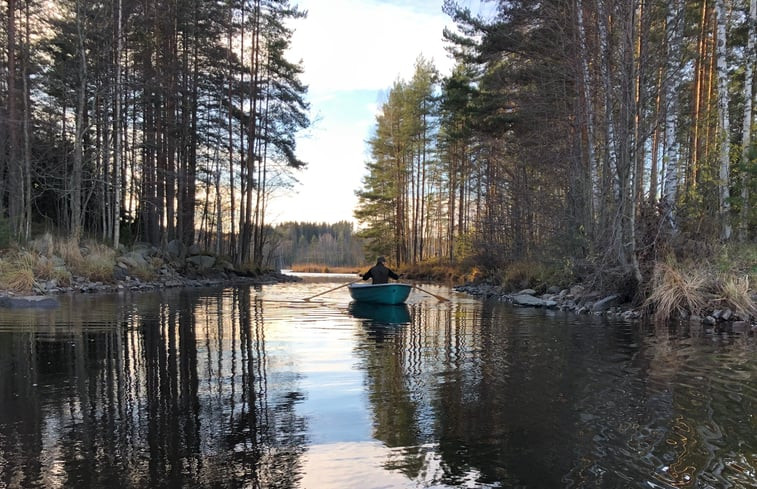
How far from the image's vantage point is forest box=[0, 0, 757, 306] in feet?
43.0

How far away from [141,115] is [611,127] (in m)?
20.2

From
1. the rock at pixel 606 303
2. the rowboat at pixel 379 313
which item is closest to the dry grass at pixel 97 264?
the rowboat at pixel 379 313

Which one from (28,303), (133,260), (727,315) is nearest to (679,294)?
(727,315)

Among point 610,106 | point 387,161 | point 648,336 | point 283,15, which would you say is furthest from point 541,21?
point 387,161

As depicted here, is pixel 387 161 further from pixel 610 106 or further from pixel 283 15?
pixel 610 106

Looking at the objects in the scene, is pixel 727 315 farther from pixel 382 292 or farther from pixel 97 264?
pixel 97 264

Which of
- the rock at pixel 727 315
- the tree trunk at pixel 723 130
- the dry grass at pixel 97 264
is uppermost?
the tree trunk at pixel 723 130

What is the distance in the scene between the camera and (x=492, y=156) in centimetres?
2536

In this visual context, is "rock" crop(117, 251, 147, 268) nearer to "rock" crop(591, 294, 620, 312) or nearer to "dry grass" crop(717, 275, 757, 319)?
"rock" crop(591, 294, 620, 312)

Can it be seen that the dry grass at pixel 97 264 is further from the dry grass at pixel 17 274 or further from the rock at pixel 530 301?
the rock at pixel 530 301

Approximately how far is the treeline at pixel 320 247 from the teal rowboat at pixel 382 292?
6083cm

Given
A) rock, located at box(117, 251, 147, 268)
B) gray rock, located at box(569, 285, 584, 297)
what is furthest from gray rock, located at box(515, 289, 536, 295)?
rock, located at box(117, 251, 147, 268)

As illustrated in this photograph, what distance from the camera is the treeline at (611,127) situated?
12.8 m

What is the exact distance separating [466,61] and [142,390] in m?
22.6
